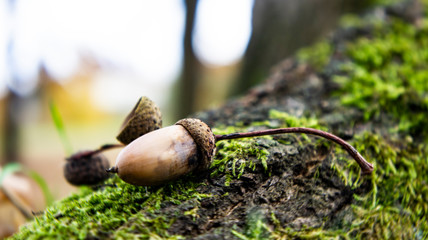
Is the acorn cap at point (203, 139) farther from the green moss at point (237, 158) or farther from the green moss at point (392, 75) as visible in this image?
the green moss at point (392, 75)

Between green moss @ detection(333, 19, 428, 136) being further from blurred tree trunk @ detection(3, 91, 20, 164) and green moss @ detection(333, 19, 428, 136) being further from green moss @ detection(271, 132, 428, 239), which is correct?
blurred tree trunk @ detection(3, 91, 20, 164)

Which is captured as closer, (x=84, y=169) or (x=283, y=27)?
(x=84, y=169)

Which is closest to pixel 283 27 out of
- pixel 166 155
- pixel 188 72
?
pixel 188 72

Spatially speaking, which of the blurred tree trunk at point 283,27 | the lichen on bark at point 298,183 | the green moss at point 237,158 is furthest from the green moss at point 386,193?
the blurred tree trunk at point 283,27

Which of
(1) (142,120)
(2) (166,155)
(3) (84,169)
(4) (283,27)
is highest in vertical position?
(4) (283,27)

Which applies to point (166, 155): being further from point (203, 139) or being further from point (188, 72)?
point (188, 72)

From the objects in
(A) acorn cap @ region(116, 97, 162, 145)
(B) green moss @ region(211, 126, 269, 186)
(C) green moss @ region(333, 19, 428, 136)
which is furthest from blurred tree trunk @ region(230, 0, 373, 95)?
(A) acorn cap @ region(116, 97, 162, 145)
